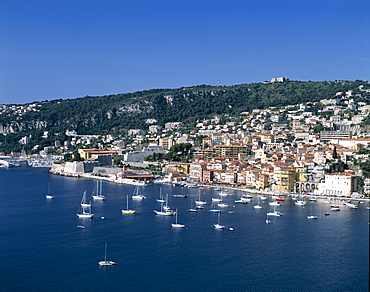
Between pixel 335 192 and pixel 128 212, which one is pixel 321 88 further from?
pixel 128 212

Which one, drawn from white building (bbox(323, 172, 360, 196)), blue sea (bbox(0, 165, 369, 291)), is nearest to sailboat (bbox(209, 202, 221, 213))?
blue sea (bbox(0, 165, 369, 291))

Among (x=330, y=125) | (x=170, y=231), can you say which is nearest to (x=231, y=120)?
(x=330, y=125)

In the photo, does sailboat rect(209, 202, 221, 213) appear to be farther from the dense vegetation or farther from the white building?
the dense vegetation

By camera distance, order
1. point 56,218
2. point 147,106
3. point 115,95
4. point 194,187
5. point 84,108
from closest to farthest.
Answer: point 56,218 → point 194,187 → point 147,106 → point 84,108 → point 115,95

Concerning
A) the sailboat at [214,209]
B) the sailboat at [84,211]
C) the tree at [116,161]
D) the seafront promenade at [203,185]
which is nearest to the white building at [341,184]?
the seafront promenade at [203,185]

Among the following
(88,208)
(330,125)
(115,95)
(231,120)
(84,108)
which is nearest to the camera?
(88,208)

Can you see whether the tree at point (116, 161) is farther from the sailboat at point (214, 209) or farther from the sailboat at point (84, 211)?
the sailboat at point (214, 209)
